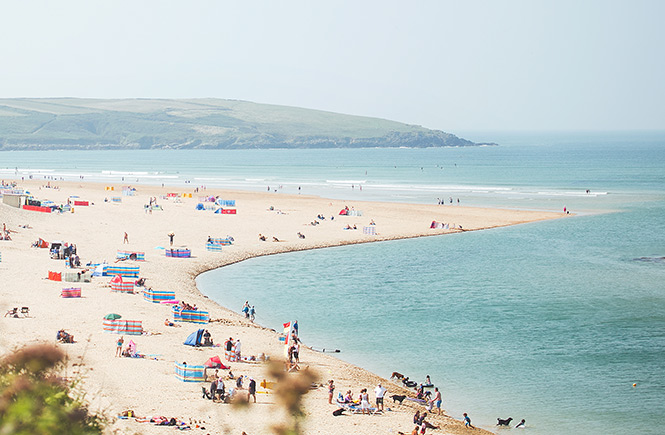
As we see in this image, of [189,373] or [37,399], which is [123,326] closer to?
[189,373]

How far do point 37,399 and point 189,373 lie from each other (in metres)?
12.8

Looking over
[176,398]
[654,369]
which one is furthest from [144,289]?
[654,369]

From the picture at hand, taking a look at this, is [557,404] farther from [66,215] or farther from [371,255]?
[66,215]

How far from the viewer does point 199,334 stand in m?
23.8

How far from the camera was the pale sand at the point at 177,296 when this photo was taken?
18141 mm

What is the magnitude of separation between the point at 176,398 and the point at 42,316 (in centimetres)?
872

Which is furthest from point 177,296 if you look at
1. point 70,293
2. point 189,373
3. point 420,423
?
point 420,423

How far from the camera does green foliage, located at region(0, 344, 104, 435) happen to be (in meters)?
6.89

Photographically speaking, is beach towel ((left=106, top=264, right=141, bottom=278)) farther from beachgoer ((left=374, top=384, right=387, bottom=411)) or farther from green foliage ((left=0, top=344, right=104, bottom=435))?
green foliage ((left=0, top=344, right=104, bottom=435))

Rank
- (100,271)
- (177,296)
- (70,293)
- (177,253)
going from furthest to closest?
(177,253), (100,271), (177,296), (70,293)

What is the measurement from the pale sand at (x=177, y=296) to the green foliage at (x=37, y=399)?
1022mm

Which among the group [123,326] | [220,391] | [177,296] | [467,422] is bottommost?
[467,422]

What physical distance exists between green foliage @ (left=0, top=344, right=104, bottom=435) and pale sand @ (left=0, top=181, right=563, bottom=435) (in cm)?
102

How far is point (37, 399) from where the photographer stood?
743cm
